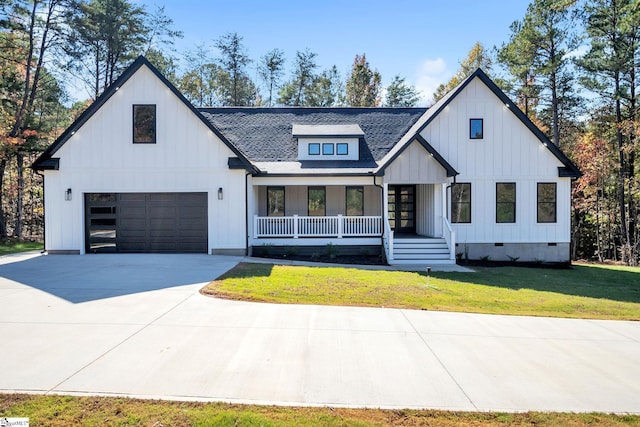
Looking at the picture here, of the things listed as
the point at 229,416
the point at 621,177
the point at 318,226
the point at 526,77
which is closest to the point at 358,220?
the point at 318,226

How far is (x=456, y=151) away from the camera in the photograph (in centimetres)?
Answer: 1563

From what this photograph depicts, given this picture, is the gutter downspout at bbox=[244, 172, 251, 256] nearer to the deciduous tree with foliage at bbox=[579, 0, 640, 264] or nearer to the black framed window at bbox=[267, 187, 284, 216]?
the black framed window at bbox=[267, 187, 284, 216]

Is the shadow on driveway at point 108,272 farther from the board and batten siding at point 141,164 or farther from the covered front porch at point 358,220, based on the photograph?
the covered front porch at point 358,220

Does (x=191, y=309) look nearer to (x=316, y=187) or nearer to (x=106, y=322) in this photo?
(x=106, y=322)

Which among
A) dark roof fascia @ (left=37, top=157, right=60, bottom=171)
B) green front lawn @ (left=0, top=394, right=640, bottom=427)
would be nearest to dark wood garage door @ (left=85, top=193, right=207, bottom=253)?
dark roof fascia @ (left=37, top=157, right=60, bottom=171)

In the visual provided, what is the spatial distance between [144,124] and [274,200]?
5.81 metres

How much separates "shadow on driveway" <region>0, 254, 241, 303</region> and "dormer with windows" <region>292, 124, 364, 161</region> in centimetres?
599

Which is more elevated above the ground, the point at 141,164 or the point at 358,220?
the point at 141,164

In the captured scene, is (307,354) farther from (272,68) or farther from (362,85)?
(272,68)

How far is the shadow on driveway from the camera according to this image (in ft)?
28.3

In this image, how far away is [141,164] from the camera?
1445cm

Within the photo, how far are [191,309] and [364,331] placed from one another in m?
3.14

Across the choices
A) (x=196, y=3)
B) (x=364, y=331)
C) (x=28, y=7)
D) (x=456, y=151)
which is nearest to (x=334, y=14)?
(x=196, y=3)

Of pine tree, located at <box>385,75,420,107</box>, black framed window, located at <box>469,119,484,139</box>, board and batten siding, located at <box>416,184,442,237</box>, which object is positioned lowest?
board and batten siding, located at <box>416,184,442,237</box>
